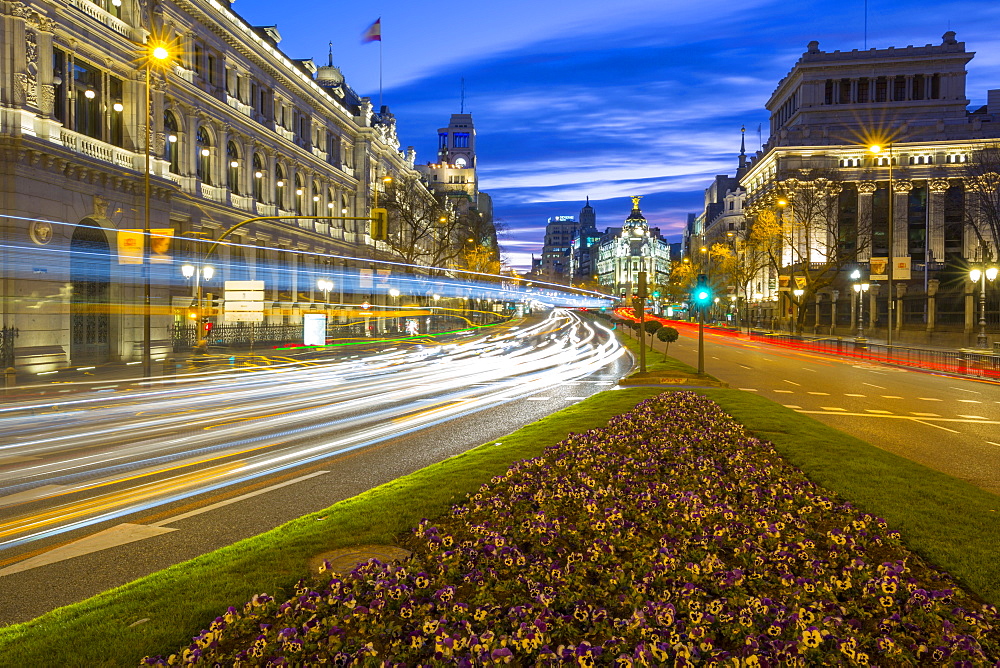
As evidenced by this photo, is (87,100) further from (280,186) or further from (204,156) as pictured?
(280,186)

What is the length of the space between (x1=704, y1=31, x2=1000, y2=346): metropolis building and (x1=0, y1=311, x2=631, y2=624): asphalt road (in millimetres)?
45696

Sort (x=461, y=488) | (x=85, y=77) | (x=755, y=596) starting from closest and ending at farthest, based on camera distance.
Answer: (x=755, y=596) < (x=461, y=488) < (x=85, y=77)

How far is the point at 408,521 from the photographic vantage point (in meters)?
7.90

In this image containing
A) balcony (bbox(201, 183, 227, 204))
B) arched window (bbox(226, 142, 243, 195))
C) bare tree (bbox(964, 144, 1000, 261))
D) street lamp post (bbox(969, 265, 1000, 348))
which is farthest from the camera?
bare tree (bbox(964, 144, 1000, 261))

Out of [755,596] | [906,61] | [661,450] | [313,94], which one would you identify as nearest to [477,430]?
[661,450]

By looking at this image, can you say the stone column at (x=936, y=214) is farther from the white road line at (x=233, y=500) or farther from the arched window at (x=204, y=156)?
the white road line at (x=233, y=500)

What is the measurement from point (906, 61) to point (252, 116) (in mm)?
90430

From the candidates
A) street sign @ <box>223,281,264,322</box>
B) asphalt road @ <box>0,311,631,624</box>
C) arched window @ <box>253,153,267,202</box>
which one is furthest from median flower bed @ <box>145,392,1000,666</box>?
arched window @ <box>253,153,267,202</box>

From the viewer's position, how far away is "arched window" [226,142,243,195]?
4638cm

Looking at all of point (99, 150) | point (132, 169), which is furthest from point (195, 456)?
point (132, 169)

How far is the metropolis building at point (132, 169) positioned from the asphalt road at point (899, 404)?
63.8ft

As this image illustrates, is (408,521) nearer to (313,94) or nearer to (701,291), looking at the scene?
(701,291)

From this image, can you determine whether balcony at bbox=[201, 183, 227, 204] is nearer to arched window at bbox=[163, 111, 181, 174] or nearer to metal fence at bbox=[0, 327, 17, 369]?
arched window at bbox=[163, 111, 181, 174]

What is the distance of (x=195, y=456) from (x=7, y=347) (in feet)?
60.7
